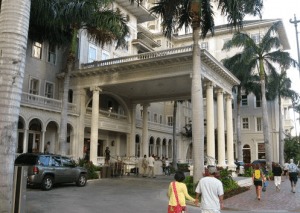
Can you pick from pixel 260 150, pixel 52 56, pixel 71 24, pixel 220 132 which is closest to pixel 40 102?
pixel 52 56

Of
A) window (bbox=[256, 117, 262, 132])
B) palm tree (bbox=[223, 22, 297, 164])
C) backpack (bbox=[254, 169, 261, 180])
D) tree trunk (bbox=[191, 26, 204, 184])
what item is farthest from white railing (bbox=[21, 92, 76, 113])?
window (bbox=[256, 117, 262, 132])

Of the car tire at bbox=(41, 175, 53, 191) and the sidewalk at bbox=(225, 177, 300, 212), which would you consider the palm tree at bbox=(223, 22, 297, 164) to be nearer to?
the sidewalk at bbox=(225, 177, 300, 212)

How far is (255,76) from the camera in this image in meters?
40.9

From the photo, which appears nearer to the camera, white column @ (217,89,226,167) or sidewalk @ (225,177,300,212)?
sidewalk @ (225,177,300,212)

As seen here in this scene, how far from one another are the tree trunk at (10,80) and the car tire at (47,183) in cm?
938

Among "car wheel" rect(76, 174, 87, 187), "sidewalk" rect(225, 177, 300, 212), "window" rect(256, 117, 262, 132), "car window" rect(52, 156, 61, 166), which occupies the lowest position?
"sidewalk" rect(225, 177, 300, 212)

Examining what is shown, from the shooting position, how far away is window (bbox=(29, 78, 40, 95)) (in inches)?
1068

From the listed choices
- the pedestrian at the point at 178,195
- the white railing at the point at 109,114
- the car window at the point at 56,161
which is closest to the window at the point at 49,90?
the white railing at the point at 109,114

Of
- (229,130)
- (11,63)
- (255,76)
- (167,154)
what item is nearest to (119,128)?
(229,130)

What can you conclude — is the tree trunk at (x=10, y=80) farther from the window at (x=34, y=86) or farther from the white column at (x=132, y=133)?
the white column at (x=132, y=133)

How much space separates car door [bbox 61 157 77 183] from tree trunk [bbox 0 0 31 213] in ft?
35.3

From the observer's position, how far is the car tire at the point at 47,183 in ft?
53.9

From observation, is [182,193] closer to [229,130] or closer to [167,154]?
[229,130]

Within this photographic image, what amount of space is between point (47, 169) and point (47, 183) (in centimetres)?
67
